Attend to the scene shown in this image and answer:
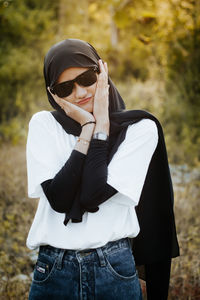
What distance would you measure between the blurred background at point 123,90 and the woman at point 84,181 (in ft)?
4.94

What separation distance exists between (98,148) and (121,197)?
0.98 feet

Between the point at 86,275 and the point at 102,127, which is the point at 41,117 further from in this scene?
the point at 86,275

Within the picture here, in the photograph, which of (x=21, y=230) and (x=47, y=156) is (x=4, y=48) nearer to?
(x=21, y=230)

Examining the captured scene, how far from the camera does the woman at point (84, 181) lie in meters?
1.65

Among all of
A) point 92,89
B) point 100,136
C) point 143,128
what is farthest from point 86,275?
point 92,89

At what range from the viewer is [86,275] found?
1.65 metres

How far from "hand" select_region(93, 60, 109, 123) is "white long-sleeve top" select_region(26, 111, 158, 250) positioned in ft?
0.58

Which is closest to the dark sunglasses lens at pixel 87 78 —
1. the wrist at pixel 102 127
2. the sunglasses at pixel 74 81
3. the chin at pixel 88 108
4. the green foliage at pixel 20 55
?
the sunglasses at pixel 74 81

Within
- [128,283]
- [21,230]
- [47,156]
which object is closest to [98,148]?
[47,156]

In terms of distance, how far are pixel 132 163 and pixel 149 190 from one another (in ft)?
1.50

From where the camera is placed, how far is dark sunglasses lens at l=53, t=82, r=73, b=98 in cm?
187

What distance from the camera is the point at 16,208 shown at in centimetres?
468

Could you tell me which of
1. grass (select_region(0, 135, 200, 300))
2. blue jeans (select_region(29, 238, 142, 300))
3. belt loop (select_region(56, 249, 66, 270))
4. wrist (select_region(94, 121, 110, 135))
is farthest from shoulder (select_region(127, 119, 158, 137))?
grass (select_region(0, 135, 200, 300))

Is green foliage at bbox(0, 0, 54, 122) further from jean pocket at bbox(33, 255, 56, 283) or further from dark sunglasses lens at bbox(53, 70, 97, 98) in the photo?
jean pocket at bbox(33, 255, 56, 283)
